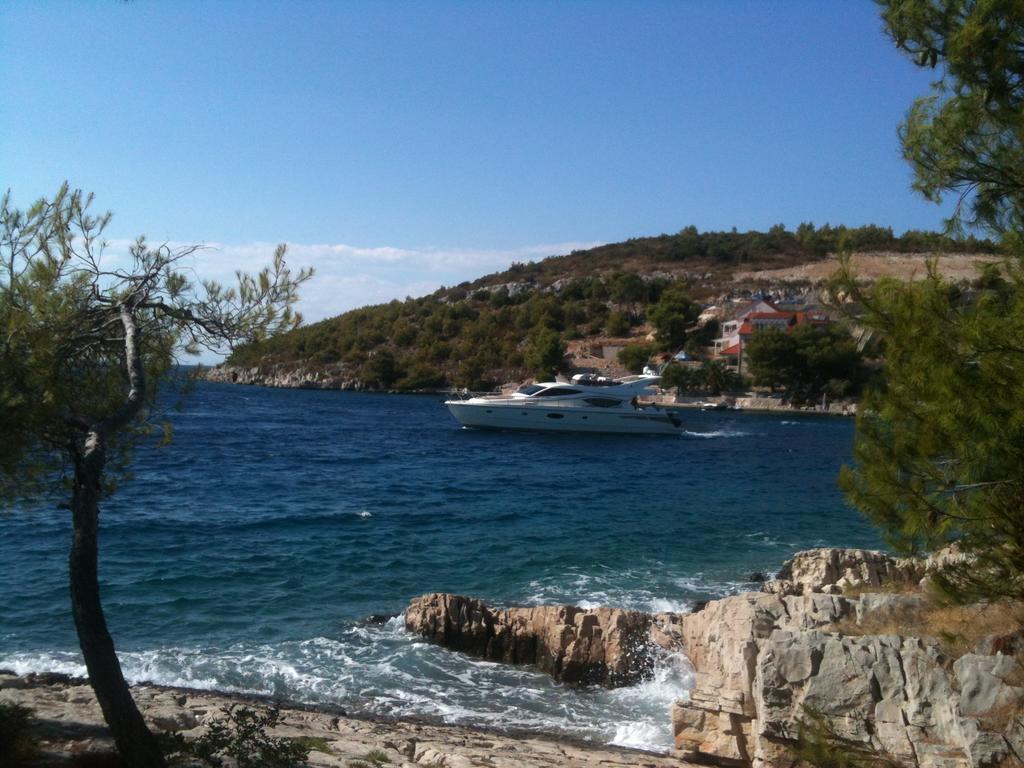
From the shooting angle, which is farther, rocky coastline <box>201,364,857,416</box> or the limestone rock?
rocky coastline <box>201,364,857,416</box>

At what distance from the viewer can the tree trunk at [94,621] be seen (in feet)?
14.5

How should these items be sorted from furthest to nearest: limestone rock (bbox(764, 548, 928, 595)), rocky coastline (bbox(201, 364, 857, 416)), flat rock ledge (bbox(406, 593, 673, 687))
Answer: rocky coastline (bbox(201, 364, 857, 416))
limestone rock (bbox(764, 548, 928, 595))
flat rock ledge (bbox(406, 593, 673, 687))

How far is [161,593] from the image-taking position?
12.4 m

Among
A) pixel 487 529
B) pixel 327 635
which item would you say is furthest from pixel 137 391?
pixel 487 529

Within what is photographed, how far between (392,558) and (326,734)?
775 centimetres

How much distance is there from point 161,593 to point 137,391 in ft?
29.0

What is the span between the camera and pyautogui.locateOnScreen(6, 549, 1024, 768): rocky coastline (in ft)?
17.8

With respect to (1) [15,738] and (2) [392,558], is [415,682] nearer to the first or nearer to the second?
(1) [15,738]

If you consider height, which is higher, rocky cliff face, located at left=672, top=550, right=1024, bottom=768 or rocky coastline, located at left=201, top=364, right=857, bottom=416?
rocky coastline, located at left=201, top=364, right=857, bottom=416

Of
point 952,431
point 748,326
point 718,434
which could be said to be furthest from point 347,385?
point 952,431

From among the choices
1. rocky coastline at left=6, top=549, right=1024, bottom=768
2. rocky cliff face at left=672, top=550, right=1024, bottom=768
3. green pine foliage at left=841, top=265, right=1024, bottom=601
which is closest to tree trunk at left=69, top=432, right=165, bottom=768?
rocky coastline at left=6, top=549, right=1024, bottom=768

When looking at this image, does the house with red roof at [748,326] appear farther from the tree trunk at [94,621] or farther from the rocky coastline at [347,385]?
the tree trunk at [94,621]

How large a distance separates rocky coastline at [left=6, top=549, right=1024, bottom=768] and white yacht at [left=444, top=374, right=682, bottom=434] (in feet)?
101

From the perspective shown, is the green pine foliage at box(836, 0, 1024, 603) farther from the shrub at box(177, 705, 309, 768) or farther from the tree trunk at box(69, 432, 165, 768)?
the tree trunk at box(69, 432, 165, 768)
